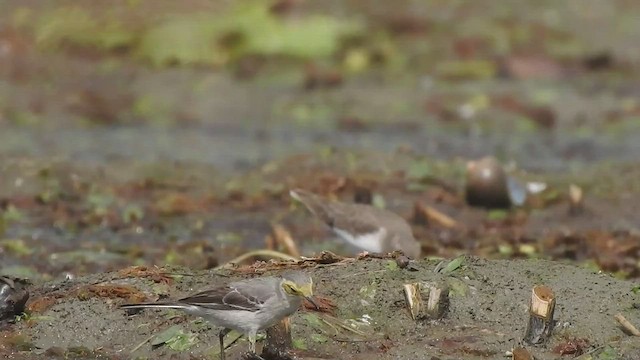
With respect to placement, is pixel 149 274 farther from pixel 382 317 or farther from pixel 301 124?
pixel 301 124

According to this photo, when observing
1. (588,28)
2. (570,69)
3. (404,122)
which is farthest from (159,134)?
(588,28)

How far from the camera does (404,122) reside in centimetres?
2295

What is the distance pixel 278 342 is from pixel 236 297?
0.52m

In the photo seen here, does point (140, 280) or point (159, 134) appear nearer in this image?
point (140, 280)

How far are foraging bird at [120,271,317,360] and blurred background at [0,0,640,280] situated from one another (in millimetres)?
3878

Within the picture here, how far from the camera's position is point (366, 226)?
12.2m

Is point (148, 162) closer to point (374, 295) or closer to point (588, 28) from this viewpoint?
point (374, 295)

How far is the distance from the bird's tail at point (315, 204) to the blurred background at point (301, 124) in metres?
0.43

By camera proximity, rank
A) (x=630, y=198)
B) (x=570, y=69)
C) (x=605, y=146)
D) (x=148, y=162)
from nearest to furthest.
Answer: (x=630, y=198), (x=148, y=162), (x=605, y=146), (x=570, y=69)

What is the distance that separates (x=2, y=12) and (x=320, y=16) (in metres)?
6.65

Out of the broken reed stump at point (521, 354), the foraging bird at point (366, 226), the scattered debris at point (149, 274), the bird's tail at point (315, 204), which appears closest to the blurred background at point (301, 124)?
the bird's tail at point (315, 204)

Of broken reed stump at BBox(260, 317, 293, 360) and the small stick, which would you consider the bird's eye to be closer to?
broken reed stump at BBox(260, 317, 293, 360)

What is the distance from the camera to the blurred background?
14.1 m

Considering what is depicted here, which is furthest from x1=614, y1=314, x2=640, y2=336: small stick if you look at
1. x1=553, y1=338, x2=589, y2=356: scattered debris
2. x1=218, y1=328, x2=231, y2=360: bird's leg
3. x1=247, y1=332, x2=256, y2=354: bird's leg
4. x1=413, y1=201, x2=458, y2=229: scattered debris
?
x1=413, y1=201, x2=458, y2=229: scattered debris
